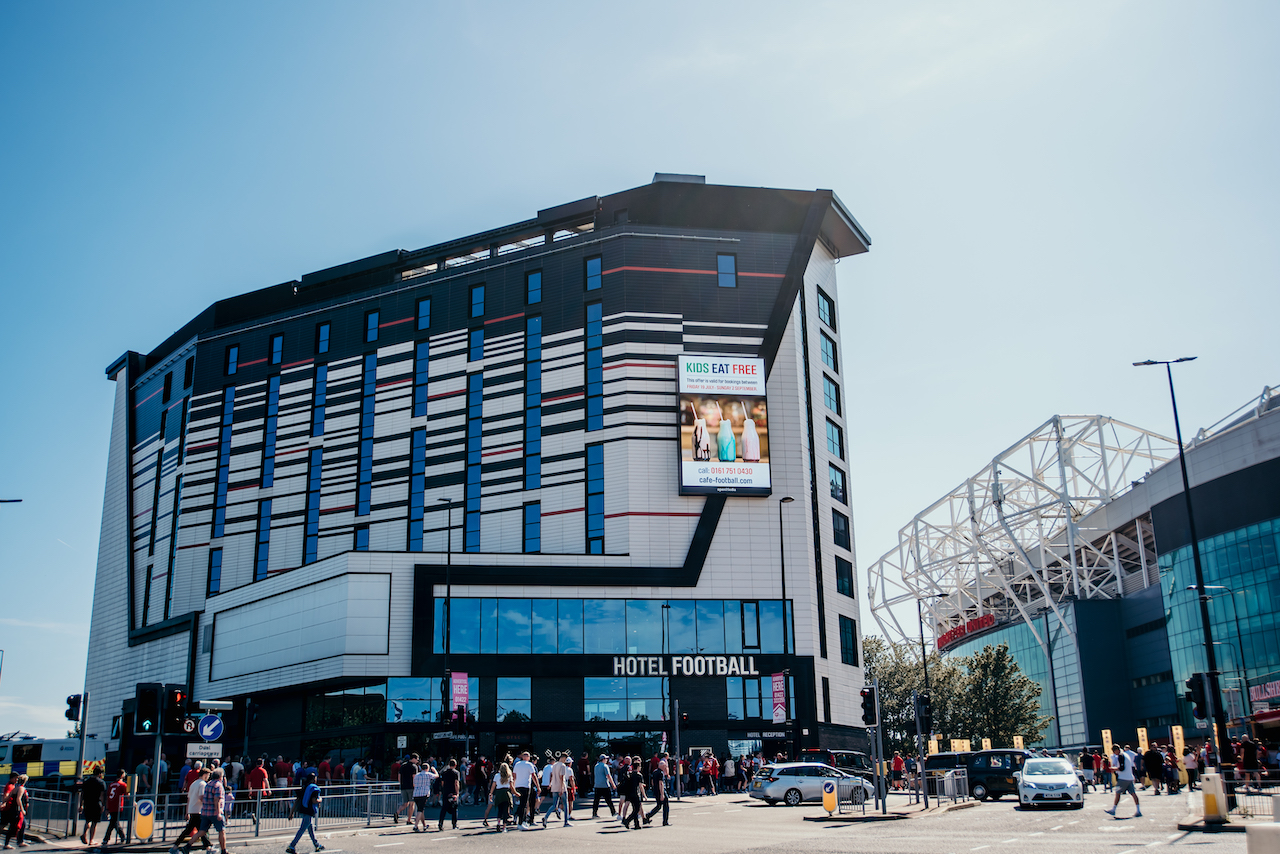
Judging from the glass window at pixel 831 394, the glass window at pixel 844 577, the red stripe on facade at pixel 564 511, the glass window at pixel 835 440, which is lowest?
the glass window at pixel 844 577

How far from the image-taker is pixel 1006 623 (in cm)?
10706

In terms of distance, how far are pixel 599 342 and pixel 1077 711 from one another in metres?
51.9

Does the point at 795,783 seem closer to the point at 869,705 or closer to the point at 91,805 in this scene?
the point at 869,705

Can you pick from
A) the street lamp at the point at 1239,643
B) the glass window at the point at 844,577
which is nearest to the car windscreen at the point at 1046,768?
the glass window at the point at 844,577

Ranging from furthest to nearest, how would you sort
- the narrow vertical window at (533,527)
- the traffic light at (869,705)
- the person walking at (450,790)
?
1. the narrow vertical window at (533,527)
2. the traffic light at (869,705)
3. the person walking at (450,790)

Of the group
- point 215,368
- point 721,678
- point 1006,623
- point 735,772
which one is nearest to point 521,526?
point 721,678

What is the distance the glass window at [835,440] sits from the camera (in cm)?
6675

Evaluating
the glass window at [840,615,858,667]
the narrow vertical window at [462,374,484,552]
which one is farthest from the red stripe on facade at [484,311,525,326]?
the glass window at [840,615,858,667]

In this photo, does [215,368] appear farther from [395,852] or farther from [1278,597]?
[1278,597]

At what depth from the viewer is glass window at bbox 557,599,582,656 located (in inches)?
2221

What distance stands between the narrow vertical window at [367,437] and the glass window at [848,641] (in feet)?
103

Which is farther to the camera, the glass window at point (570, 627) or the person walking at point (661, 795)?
the glass window at point (570, 627)

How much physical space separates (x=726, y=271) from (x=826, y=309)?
883 cm

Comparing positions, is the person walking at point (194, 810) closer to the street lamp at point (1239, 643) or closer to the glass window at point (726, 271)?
the glass window at point (726, 271)
